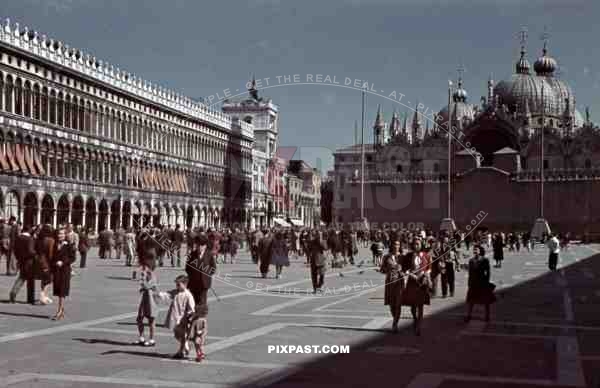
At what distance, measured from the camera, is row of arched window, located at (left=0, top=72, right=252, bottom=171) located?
49469 mm

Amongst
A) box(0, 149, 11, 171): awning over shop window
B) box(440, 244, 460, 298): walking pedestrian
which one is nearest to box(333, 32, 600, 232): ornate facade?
box(0, 149, 11, 171): awning over shop window

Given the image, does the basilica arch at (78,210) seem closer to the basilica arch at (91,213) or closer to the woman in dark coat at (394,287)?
the basilica arch at (91,213)

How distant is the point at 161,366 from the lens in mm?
10984

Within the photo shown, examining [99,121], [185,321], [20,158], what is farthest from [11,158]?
[185,321]

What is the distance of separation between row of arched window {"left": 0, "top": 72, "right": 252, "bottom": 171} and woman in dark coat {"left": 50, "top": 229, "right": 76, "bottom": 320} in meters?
33.5

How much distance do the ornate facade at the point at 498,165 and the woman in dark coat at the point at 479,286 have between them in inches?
3215

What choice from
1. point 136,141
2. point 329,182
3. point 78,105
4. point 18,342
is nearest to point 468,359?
point 18,342

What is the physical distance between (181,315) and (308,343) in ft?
7.77

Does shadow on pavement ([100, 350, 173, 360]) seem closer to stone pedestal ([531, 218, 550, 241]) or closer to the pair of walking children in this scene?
the pair of walking children

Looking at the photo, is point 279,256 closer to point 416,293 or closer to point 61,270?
point 61,270

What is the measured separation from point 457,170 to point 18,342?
10105cm

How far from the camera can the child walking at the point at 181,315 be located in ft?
37.8

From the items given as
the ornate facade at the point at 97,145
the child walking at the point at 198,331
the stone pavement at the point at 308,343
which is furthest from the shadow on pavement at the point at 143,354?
the ornate facade at the point at 97,145

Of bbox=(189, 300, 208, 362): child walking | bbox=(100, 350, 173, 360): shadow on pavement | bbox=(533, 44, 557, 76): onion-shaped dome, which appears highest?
bbox=(533, 44, 557, 76): onion-shaped dome
